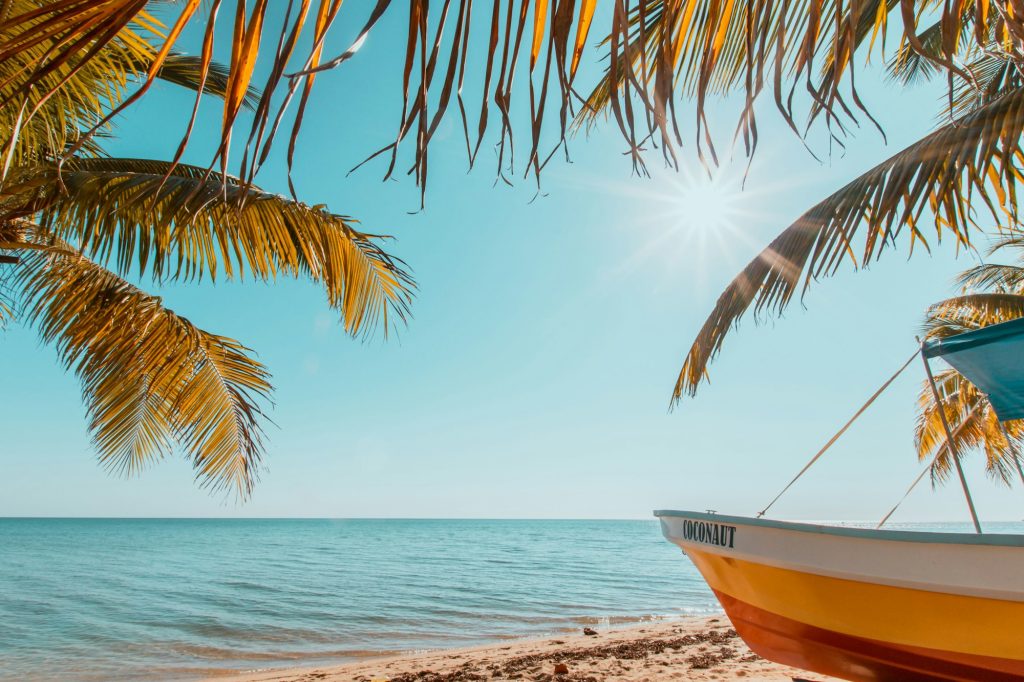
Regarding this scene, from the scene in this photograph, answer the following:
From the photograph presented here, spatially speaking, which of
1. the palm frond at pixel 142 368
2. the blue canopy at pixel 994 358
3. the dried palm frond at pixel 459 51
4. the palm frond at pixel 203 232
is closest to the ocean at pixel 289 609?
the palm frond at pixel 142 368

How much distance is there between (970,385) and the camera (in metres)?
8.55

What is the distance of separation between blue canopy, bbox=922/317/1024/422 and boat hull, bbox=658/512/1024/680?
1.57 meters

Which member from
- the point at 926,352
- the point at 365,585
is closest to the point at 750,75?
the point at 926,352

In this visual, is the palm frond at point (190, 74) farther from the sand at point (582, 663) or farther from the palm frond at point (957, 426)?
the palm frond at point (957, 426)

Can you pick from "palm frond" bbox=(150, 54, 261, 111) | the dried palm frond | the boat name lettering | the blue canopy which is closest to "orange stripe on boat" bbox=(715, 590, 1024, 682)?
the boat name lettering

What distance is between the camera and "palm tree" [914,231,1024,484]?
29.0 ft

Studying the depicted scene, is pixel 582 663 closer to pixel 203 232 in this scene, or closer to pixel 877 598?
pixel 877 598

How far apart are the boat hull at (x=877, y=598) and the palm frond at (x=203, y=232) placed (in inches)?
126

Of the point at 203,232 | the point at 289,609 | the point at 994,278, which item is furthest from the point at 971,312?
the point at 289,609

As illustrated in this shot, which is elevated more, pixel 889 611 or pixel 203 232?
pixel 203 232

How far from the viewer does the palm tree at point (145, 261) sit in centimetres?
381

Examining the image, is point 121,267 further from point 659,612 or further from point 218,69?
point 659,612

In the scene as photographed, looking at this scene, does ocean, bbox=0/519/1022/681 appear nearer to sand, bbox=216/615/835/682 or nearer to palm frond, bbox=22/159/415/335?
sand, bbox=216/615/835/682

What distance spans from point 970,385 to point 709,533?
260 inches
